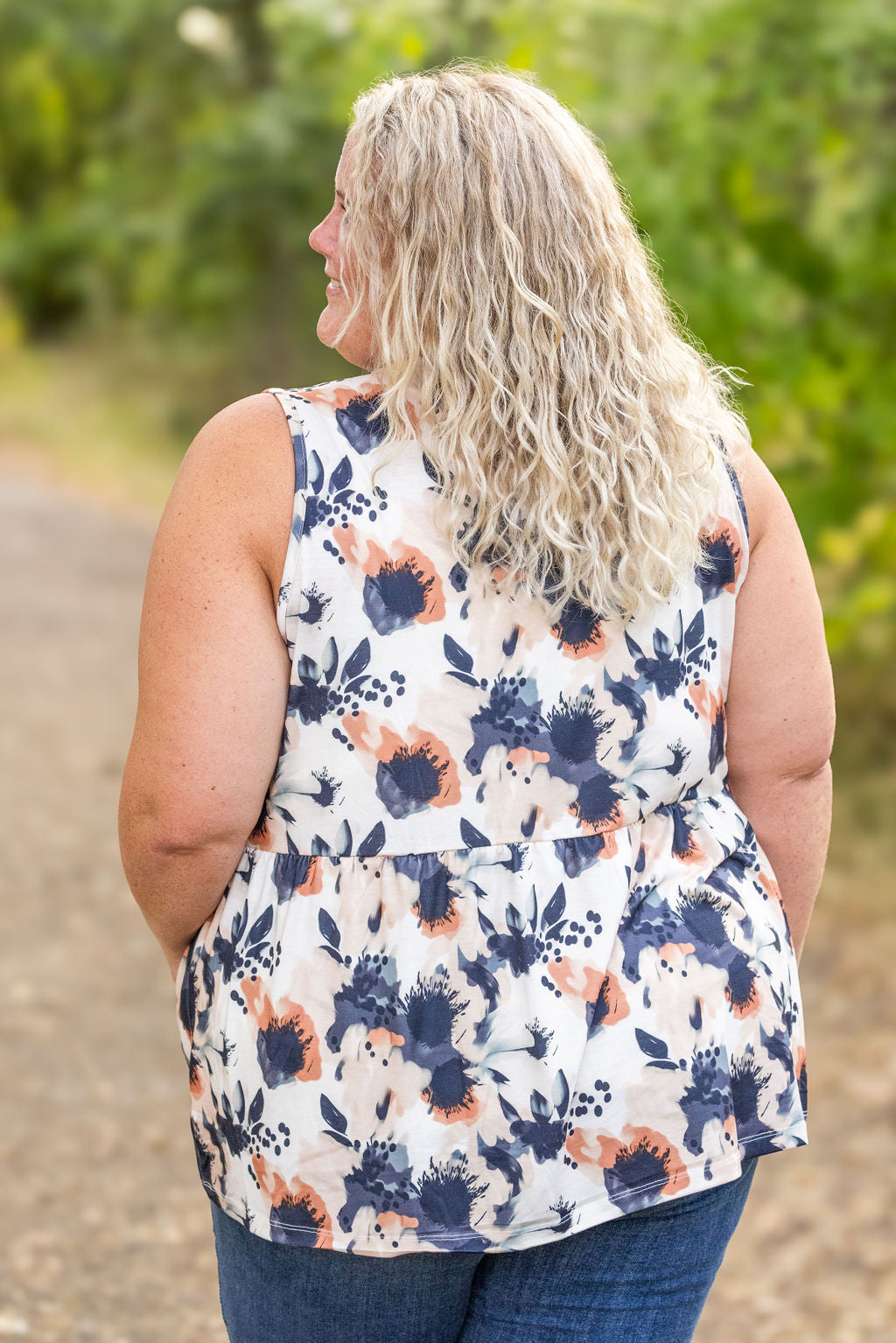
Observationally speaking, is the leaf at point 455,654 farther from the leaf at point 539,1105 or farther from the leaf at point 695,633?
the leaf at point 539,1105

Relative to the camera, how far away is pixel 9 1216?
3.26m

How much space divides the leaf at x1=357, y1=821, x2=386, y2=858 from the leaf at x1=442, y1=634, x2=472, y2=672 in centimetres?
16

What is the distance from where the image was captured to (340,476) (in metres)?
1.24

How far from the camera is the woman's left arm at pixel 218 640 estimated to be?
1.23 metres

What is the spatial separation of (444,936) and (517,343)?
0.53m

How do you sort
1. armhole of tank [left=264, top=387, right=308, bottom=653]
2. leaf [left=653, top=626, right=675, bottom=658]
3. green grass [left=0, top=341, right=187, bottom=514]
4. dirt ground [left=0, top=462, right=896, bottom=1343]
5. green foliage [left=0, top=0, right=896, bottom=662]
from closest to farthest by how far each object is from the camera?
1. armhole of tank [left=264, top=387, right=308, bottom=653]
2. leaf [left=653, top=626, right=675, bottom=658]
3. dirt ground [left=0, top=462, right=896, bottom=1343]
4. green foliage [left=0, top=0, right=896, bottom=662]
5. green grass [left=0, top=341, right=187, bottom=514]

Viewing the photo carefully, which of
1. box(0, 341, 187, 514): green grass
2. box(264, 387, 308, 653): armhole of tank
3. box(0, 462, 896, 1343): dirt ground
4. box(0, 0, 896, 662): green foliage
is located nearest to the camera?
box(264, 387, 308, 653): armhole of tank

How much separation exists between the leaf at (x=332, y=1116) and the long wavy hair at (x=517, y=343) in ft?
1.62

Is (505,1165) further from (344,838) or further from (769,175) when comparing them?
(769,175)

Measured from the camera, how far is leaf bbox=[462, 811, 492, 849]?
1.25 meters

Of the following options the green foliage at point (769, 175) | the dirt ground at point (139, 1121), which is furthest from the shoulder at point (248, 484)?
the green foliage at point (769, 175)

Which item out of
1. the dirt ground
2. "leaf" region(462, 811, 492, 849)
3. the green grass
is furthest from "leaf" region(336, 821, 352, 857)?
the green grass

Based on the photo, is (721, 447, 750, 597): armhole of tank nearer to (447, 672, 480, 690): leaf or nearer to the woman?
the woman

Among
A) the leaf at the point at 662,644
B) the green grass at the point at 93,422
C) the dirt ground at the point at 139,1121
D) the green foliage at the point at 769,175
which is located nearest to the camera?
the leaf at the point at 662,644
